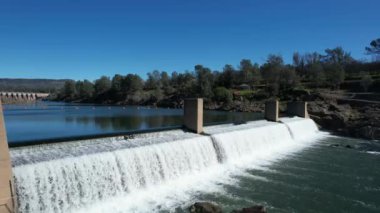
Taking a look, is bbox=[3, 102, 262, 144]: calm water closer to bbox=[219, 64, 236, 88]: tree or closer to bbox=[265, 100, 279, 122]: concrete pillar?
bbox=[265, 100, 279, 122]: concrete pillar

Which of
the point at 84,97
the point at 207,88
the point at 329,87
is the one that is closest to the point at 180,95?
Result: the point at 207,88

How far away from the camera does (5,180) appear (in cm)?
862

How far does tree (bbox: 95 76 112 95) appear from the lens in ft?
400

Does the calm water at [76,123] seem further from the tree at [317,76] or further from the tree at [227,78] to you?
the tree at [227,78]

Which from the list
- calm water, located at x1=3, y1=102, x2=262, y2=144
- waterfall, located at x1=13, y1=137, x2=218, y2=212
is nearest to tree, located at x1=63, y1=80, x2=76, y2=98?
calm water, located at x1=3, y1=102, x2=262, y2=144

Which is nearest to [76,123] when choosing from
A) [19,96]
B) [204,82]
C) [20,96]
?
[204,82]

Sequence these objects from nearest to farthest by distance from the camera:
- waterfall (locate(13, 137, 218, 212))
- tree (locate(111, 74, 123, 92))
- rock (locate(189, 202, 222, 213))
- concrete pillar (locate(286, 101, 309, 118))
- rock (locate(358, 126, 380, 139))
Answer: waterfall (locate(13, 137, 218, 212))
rock (locate(189, 202, 222, 213))
rock (locate(358, 126, 380, 139))
concrete pillar (locate(286, 101, 309, 118))
tree (locate(111, 74, 123, 92))

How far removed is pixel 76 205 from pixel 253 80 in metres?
75.4

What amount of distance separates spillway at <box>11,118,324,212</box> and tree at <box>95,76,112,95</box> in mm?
108635

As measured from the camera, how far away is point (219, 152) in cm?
1712

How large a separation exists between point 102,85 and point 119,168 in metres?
116

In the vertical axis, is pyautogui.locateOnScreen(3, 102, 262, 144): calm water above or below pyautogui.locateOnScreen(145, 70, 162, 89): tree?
below

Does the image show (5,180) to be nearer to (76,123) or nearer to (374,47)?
(76,123)

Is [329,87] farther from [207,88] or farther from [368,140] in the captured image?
[368,140]
